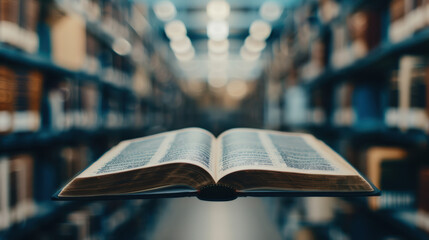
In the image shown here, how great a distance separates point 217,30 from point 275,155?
6.99 metres

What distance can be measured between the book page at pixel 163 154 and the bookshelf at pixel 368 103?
0.82 metres

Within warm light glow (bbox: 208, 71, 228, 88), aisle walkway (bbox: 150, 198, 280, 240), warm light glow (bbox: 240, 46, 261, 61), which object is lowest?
aisle walkway (bbox: 150, 198, 280, 240)

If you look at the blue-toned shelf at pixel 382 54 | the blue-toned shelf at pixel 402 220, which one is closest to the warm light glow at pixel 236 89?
the blue-toned shelf at pixel 382 54

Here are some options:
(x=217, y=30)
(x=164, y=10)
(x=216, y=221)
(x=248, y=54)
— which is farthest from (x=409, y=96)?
(x=248, y=54)

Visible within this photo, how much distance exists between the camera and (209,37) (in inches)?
326

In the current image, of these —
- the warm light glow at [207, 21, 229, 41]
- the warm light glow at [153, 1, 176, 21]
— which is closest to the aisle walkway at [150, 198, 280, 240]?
the warm light glow at [153, 1, 176, 21]

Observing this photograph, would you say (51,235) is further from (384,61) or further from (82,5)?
(384,61)

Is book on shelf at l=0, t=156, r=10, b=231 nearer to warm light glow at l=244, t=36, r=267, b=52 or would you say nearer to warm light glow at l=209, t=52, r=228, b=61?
warm light glow at l=244, t=36, r=267, b=52

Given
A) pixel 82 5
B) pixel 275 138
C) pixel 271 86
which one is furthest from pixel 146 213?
pixel 271 86

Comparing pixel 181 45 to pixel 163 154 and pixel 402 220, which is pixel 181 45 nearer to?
pixel 402 220

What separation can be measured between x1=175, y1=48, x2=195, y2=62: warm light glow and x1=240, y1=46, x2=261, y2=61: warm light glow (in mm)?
1552

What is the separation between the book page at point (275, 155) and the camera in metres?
0.64

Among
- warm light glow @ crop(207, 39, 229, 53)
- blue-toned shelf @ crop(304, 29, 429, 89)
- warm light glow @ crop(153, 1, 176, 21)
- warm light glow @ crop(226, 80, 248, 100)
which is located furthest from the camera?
warm light glow @ crop(226, 80, 248, 100)

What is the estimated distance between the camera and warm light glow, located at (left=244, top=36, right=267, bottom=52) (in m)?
8.63
